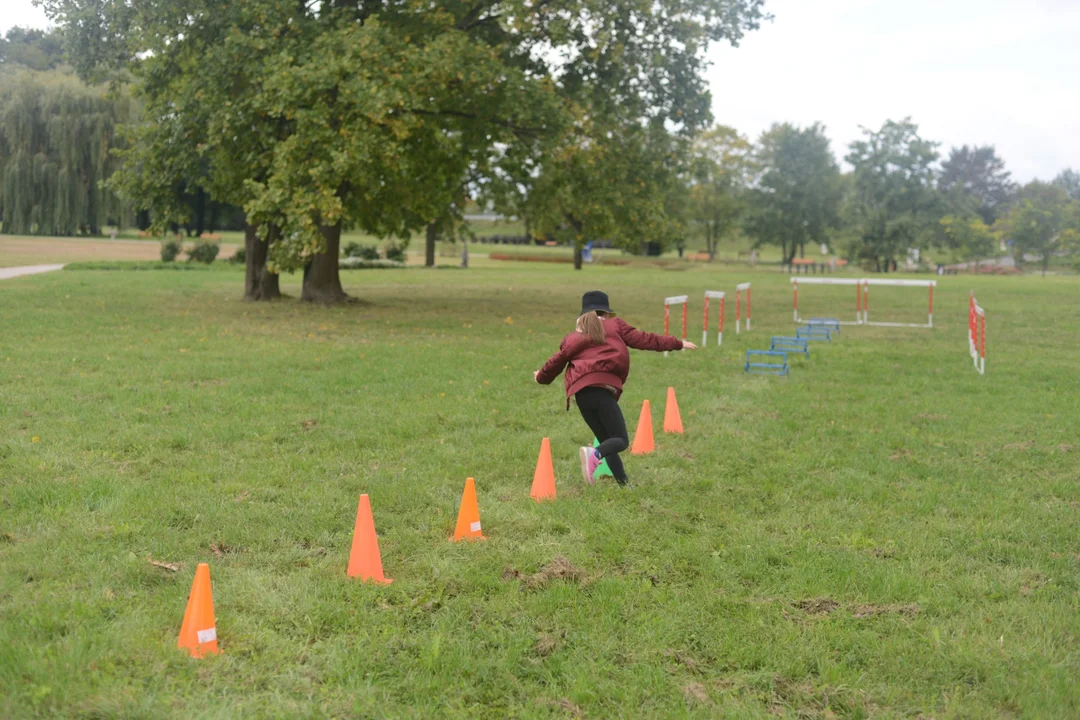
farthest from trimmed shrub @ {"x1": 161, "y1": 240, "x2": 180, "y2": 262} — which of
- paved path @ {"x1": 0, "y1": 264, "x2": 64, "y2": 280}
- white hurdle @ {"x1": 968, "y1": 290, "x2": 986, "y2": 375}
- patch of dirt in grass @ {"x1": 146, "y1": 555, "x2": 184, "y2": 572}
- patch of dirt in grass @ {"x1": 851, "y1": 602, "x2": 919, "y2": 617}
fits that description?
patch of dirt in grass @ {"x1": 851, "y1": 602, "x2": 919, "y2": 617}

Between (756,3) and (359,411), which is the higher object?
(756,3)

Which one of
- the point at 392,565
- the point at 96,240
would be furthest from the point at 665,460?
the point at 96,240

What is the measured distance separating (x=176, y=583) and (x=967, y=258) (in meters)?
79.1

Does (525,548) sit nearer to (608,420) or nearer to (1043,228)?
(608,420)

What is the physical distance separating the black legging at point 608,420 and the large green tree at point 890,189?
66771 millimetres

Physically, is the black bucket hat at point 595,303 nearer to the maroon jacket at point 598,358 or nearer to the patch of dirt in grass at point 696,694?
the maroon jacket at point 598,358

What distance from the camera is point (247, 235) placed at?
82.3ft

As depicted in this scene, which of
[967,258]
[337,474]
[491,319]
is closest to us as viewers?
[337,474]

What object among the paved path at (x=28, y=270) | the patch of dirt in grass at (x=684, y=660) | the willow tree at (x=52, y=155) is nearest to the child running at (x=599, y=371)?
the patch of dirt in grass at (x=684, y=660)

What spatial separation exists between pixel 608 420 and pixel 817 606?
106 inches

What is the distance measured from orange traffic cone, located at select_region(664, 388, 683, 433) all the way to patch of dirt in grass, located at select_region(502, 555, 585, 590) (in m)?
4.28

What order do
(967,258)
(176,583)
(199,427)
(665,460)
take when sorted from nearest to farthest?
(176,583) → (665,460) → (199,427) → (967,258)

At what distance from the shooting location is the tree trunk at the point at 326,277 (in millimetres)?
24516

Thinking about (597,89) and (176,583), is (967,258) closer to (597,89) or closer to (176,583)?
(597,89)
